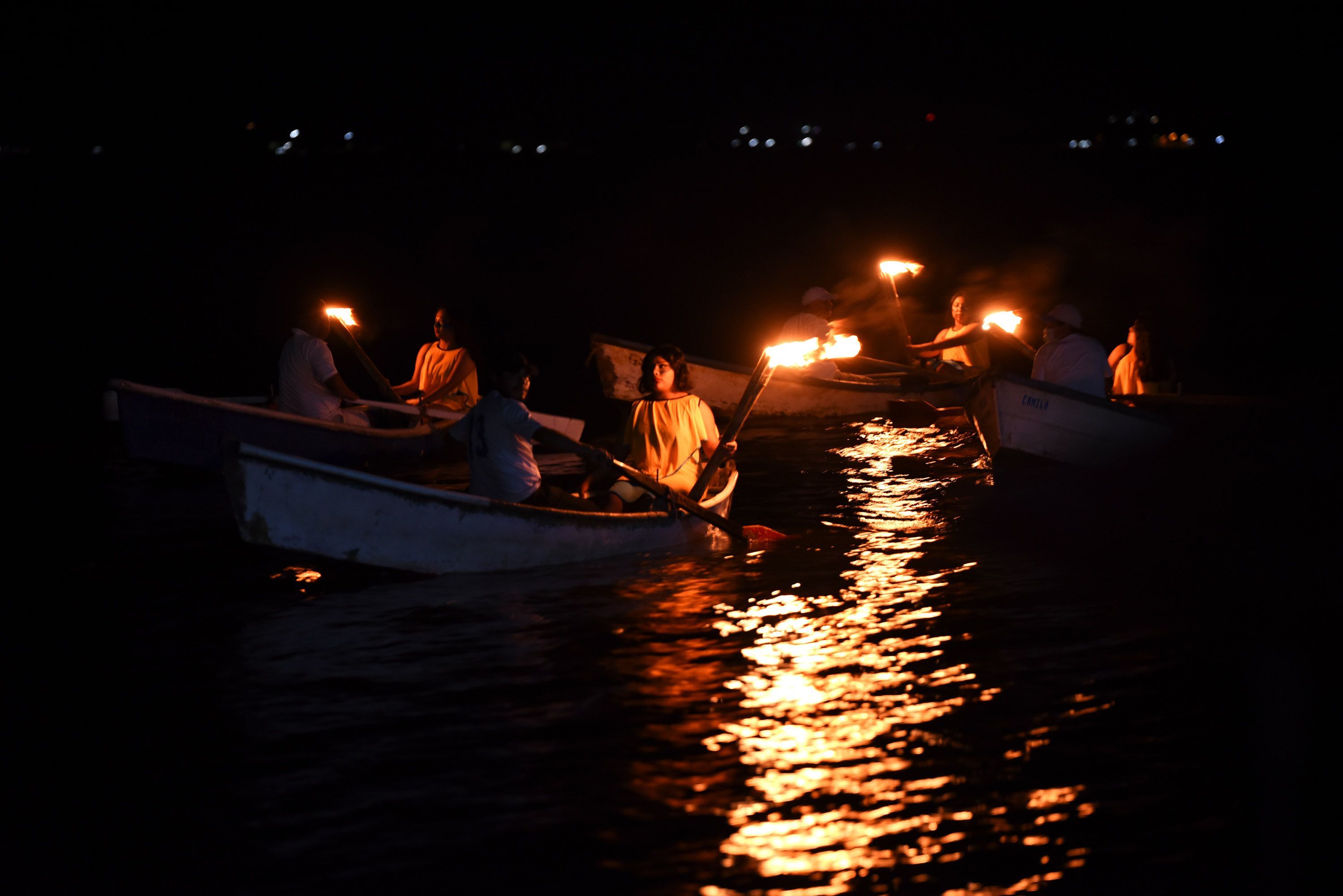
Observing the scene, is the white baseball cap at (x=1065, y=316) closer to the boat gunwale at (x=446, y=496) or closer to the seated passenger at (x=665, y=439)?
the seated passenger at (x=665, y=439)

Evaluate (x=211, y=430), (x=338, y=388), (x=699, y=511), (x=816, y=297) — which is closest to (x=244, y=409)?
(x=211, y=430)

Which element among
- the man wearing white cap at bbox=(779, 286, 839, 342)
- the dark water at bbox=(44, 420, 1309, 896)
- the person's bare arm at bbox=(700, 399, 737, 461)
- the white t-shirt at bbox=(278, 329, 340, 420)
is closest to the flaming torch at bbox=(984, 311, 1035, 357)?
the man wearing white cap at bbox=(779, 286, 839, 342)

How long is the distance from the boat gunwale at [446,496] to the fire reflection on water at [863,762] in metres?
1.31

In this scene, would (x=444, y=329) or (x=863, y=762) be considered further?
(x=444, y=329)

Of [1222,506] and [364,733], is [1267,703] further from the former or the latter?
[1222,506]

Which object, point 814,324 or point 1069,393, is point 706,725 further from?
point 1069,393

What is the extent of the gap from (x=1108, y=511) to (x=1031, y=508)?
2.35ft

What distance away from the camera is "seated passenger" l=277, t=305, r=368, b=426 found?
12.8 m

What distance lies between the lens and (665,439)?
31.1 ft

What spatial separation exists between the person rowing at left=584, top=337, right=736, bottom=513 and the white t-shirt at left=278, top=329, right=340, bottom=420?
4.76 meters

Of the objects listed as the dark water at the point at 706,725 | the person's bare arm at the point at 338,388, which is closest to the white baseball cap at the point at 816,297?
the dark water at the point at 706,725

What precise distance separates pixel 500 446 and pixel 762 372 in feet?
7.23

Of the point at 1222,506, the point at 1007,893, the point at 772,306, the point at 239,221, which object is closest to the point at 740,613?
the point at 1007,893

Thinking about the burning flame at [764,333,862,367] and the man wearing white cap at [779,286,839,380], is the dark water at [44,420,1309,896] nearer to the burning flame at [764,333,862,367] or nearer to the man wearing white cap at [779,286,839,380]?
the burning flame at [764,333,862,367]
